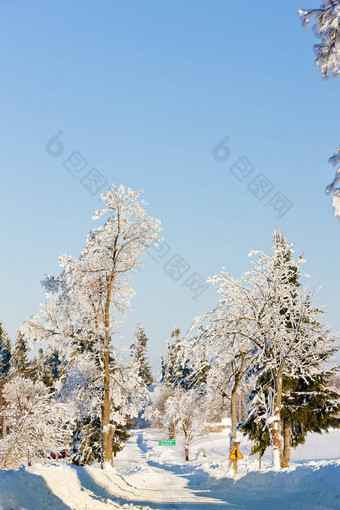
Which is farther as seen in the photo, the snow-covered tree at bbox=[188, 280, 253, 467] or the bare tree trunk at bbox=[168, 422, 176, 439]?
the bare tree trunk at bbox=[168, 422, 176, 439]

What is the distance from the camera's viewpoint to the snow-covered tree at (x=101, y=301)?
19141 millimetres

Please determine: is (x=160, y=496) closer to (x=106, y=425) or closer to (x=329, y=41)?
(x=106, y=425)

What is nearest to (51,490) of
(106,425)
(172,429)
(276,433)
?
(106,425)

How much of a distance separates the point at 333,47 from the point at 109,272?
47.6 ft

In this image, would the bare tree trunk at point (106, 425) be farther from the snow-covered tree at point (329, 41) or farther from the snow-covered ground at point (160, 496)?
the snow-covered tree at point (329, 41)

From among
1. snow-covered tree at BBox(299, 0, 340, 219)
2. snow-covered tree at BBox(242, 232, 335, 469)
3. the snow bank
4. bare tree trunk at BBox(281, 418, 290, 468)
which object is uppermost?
snow-covered tree at BBox(299, 0, 340, 219)

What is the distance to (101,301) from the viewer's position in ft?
66.0

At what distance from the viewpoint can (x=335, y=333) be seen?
19.2 metres

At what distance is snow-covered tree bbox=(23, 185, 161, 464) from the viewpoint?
1914 centimetres

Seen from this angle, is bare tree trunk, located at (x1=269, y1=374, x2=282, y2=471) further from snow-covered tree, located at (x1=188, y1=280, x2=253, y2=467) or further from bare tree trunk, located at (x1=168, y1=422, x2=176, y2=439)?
bare tree trunk, located at (x1=168, y1=422, x2=176, y2=439)

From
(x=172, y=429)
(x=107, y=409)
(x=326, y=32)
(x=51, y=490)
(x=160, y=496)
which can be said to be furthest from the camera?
(x=172, y=429)

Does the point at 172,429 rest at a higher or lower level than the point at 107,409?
lower

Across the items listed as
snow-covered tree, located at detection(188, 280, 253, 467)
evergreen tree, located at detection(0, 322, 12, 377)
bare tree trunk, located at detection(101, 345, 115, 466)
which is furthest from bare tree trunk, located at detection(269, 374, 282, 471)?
evergreen tree, located at detection(0, 322, 12, 377)

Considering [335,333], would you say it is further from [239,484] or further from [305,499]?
[305,499]
